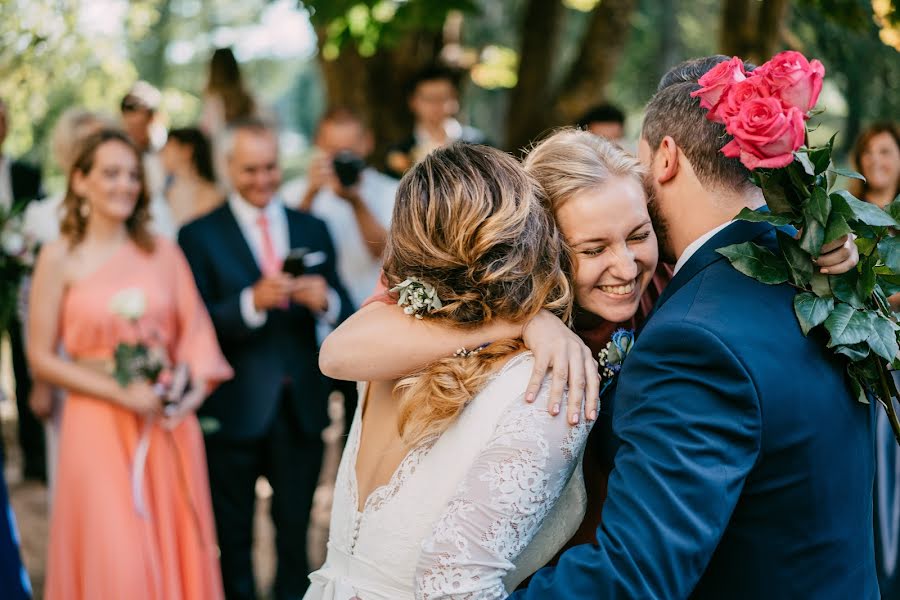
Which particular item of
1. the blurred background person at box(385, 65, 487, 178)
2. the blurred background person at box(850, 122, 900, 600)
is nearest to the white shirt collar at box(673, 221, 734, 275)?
the blurred background person at box(850, 122, 900, 600)

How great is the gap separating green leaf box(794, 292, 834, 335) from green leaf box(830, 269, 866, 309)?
3 centimetres

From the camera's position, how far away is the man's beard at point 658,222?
207 cm

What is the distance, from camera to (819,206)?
5.65ft

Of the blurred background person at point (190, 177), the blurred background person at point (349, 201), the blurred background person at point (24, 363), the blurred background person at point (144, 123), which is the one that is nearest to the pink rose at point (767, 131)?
the blurred background person at point (349, 201)

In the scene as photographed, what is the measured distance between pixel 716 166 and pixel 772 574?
821 mm

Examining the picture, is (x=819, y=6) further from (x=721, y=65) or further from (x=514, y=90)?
(x=514, y=90)

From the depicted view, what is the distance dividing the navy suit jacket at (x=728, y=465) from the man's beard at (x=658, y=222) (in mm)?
249

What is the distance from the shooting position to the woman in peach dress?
3734 millimetres

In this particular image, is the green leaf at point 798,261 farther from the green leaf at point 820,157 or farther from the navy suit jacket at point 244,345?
the navy suit jacket at point 244,345

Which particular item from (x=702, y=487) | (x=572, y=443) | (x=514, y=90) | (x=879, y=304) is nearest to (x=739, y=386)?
(x=702, y=487)

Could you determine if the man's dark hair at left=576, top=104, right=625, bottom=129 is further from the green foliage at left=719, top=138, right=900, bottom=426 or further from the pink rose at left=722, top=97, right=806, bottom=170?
the pink rose at left=722, top=97, right=806, bottom=170

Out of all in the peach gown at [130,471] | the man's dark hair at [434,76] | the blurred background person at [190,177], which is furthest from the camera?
the man's dark hair at [434,76]

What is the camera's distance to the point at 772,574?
1.72 meters

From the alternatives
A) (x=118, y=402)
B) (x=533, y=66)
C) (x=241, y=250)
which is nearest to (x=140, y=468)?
(x=118, y=402)
